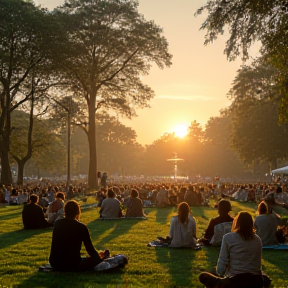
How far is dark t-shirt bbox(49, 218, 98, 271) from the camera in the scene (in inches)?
332

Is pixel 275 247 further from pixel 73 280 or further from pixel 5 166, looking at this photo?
pixel 5 166

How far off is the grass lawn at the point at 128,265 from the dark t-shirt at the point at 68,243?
0.60 ft

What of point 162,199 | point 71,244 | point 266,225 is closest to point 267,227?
point 266,225

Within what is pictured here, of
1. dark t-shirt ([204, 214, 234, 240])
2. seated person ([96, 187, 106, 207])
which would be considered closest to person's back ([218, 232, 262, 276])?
dark t-shirt ([204, 214, 234, 240])

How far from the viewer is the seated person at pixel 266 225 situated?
1160cm

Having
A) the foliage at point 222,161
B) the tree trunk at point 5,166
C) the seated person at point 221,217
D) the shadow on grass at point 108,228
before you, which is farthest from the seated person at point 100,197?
the foliage at point 222,161

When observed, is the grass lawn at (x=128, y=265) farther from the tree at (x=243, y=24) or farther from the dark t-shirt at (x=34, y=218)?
the tree at (x=243, y=24)

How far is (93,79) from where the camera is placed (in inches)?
1706

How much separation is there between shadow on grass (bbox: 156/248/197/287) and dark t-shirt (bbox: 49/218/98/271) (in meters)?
1.48

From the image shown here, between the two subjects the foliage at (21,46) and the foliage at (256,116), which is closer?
the foliage at (21,46)

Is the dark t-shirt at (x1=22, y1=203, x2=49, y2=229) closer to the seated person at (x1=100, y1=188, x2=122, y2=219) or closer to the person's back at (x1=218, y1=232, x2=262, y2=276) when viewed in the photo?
the seated person at (x1=100, y1=188, x2=122, y2=219)

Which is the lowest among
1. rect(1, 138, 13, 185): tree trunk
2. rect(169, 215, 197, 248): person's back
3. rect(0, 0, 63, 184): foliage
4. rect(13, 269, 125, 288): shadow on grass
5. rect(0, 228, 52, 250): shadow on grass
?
rect(13, 269, 125, 288): shadow on grass

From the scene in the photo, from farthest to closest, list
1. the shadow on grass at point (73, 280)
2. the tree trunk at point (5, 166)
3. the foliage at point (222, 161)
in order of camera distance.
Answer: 1. the foliage at point (222, 161)
2. the tree trunk at point (5, 166)
3. the shadow on grass at point (73, 280)

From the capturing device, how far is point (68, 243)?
8484 mm
